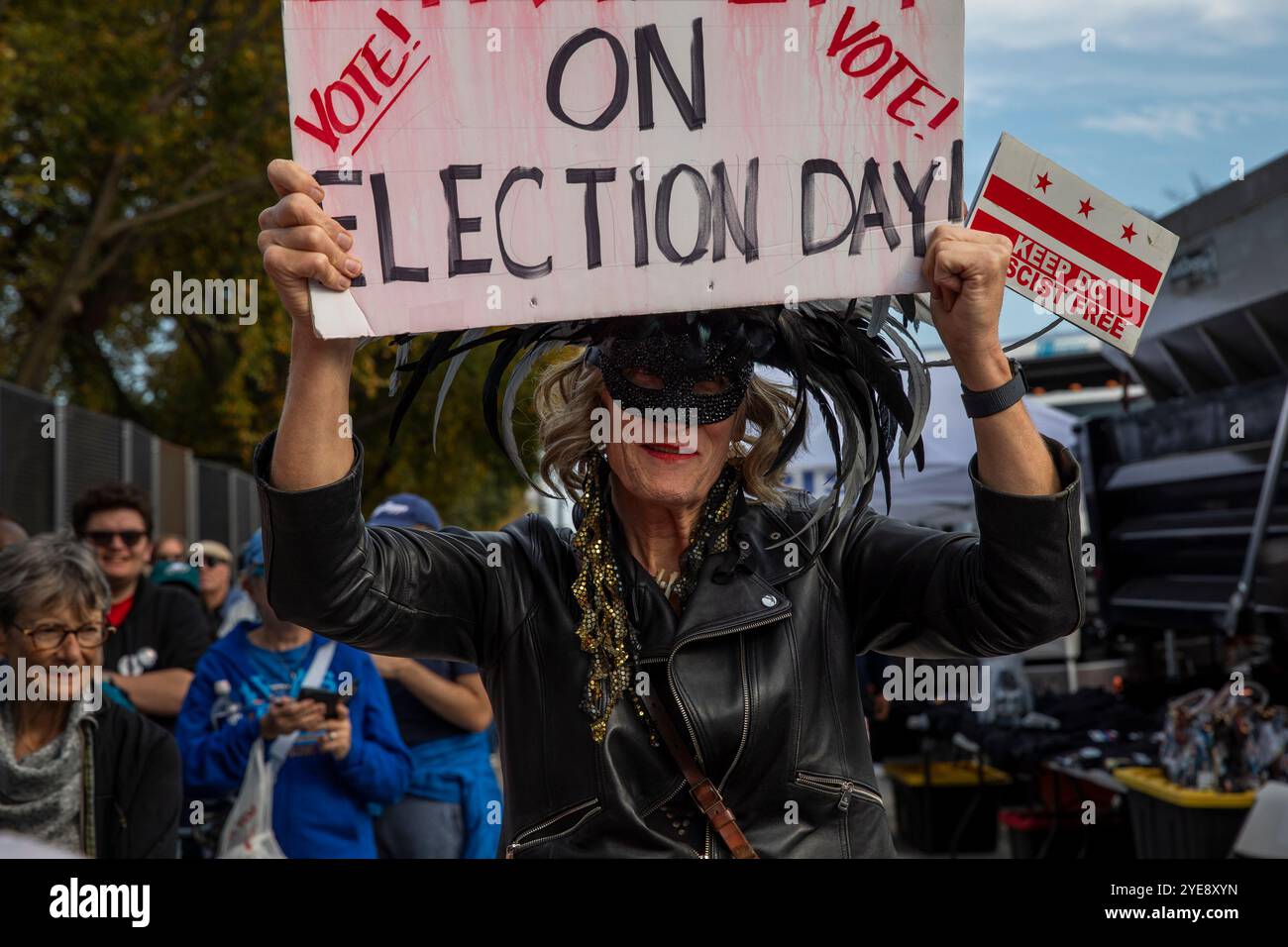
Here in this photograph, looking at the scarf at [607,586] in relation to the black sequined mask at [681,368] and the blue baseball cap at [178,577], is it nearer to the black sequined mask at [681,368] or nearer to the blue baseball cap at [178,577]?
the black sequined mask at [681,368]

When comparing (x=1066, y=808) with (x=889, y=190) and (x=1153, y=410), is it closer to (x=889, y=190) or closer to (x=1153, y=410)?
(x=1153, y=410)

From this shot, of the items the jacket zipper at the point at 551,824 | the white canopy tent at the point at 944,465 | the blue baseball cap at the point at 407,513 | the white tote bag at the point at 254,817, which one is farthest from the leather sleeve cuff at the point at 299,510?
the white canopy tent at the point at 944,465

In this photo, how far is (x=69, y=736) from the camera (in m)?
3.24

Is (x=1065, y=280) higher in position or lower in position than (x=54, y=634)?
higher

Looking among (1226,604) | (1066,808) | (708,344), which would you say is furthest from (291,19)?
(1066,808)

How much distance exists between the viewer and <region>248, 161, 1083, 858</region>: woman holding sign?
74.4 inches

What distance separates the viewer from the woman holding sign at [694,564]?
189 cm

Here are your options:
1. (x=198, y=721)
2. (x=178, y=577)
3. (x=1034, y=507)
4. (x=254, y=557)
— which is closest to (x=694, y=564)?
(x=1034, y=507)

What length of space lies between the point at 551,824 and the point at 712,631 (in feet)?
1.22

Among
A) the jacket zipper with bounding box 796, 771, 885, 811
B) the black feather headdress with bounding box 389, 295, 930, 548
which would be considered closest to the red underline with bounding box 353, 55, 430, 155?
the black feather headdress with bounding box 389, 295, 930, 548

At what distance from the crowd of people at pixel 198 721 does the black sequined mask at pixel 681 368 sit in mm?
495

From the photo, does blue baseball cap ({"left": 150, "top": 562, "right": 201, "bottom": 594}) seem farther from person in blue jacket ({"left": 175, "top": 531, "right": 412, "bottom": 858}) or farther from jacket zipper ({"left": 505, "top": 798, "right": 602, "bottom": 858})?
jacket zipper ({"left": 505, "top": 798, "right": 602, "bottom": 858})

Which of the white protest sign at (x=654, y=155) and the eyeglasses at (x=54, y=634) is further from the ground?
the white protest sign at (x=654, y=155)

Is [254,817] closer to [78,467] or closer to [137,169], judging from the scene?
[78,467]
